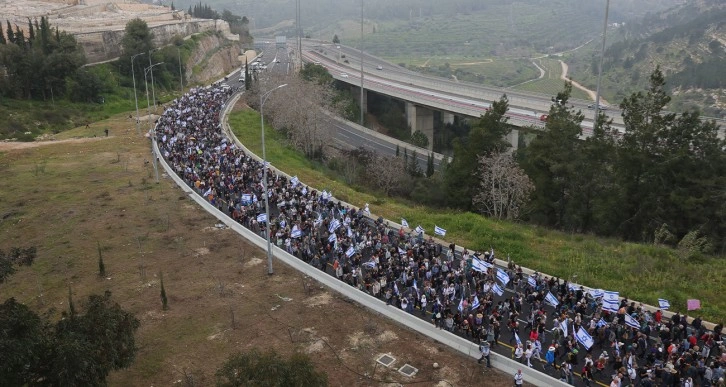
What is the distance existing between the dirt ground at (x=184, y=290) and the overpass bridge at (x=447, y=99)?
101 feet

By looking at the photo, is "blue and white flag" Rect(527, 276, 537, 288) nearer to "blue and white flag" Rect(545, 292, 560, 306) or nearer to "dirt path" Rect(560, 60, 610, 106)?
"blue and white flag" Rect(545, 292, 560, 306)

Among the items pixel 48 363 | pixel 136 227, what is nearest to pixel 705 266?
pixel 48 363

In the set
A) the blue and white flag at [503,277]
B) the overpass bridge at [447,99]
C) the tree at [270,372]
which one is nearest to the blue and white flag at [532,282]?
the blue and white flag at [503,277]

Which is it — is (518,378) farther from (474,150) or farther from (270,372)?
(474,150)

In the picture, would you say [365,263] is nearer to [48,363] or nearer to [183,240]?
[183,240]

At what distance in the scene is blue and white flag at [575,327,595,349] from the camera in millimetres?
21425

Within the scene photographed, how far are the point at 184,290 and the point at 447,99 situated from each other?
53.4 m

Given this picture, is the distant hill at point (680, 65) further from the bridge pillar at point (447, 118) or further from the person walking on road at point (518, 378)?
the person walking on road at point (518, 378)

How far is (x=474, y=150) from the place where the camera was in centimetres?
4516

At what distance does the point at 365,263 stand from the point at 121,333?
564 inches

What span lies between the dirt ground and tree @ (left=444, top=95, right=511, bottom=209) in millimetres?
18503

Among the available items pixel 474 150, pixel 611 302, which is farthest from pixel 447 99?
pixel 611 302

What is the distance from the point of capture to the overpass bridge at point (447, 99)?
62.6 m

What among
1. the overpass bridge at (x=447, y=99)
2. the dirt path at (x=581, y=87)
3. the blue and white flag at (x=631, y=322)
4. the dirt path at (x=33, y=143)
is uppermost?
the overpass bridge at (x=447, y=99)
